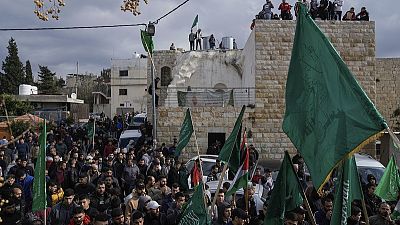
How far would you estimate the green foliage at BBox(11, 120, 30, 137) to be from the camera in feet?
82.3

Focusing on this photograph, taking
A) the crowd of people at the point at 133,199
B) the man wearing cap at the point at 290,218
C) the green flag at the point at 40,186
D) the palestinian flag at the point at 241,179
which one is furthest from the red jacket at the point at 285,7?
the man wearing cap at the point at 290,218

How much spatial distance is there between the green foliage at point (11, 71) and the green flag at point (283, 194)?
60444 mm

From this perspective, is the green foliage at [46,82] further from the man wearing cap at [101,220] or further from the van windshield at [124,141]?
the man wearing cap at [101,220]

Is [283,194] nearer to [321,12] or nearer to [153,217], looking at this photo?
[153,217]

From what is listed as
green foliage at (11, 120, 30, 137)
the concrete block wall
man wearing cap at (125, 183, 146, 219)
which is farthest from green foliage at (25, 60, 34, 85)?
man wearing cap at (125, 183, 146, 219)

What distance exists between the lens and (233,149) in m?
8.12

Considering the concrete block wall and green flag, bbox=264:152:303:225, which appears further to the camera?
the concrete block wall

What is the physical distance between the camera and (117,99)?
178ft

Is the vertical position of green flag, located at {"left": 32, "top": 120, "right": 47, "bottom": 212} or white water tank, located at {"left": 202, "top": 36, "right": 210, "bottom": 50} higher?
white water tank, located at {"left": 202, "top": 36, "right": 210, "bottom": 50}

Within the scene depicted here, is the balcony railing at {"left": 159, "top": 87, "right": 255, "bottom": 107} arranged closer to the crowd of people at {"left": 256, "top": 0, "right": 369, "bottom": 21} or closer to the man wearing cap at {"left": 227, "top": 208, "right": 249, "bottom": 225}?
the crowd of people at {"left": 256, "top": 0, "right": 369, "bottom": 21}

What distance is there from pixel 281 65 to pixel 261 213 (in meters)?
13.6

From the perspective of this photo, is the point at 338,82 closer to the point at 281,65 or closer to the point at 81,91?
the point at 281,65

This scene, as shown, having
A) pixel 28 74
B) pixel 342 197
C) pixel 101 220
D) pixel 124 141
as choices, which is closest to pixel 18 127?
pixel 124 141

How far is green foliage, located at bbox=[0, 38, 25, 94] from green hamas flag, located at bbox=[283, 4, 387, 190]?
61.5 metres
